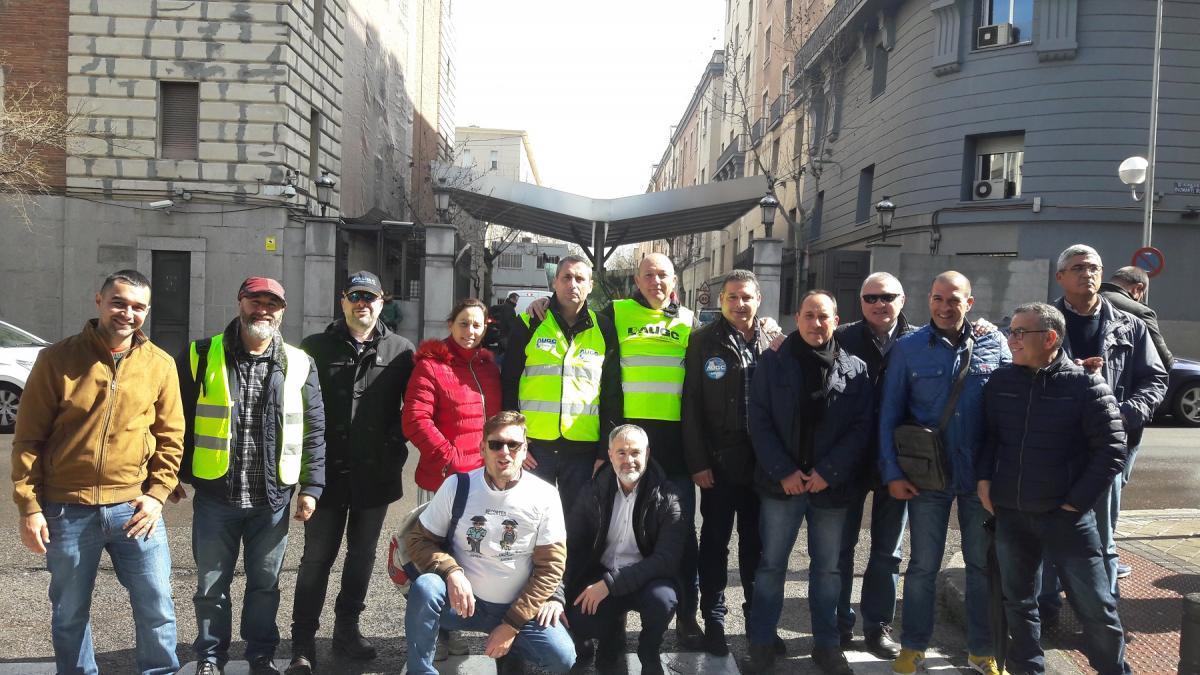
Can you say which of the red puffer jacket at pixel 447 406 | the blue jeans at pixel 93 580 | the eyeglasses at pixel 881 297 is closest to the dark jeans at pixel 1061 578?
the eyeglasses at pixel 881 297

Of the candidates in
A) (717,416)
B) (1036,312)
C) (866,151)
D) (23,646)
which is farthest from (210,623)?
(866,151)

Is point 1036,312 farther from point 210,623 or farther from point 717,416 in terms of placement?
point 210,623

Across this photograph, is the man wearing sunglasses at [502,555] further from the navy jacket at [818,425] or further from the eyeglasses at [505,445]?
the navy jacket at [818,425]

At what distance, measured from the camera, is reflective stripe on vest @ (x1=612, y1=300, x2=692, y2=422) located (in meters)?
4.84

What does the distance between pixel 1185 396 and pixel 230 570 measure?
1470 cm

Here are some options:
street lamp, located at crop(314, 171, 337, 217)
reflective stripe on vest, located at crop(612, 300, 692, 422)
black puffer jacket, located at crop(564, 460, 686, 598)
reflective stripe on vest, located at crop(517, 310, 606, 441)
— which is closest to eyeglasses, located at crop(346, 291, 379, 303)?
reflective stripe on vest, located at crop(517, 310, 606, 441)

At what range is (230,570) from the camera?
13.6 ft

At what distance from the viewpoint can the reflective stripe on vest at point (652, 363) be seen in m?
4.84

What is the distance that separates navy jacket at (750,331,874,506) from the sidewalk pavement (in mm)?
1415

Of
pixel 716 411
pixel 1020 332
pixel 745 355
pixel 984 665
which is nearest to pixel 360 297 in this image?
pixel 716 411

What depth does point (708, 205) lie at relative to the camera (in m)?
22.0

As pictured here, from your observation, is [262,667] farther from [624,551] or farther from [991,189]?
[991,189]

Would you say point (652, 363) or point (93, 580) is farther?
point (652, 363)

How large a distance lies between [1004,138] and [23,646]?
70.8 feet
